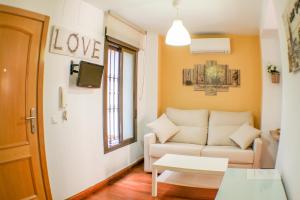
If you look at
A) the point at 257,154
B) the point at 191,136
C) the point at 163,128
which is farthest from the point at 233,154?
the point at 163,128

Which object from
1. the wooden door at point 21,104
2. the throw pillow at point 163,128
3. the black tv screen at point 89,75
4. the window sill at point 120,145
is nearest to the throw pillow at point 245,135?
the throw pillow at point 163,128

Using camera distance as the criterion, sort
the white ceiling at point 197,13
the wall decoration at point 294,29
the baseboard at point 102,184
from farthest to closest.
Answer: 1. the white ceiling at point 197,13
2. the baseboard at point 102,184
3. the wall decoration at point 294,29

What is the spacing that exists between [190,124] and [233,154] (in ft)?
3.24

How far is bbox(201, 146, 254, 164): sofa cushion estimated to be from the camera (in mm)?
3673

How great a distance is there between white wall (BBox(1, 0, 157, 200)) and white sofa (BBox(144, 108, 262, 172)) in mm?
611

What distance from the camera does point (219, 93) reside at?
4.81 m

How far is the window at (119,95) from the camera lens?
3.79 m

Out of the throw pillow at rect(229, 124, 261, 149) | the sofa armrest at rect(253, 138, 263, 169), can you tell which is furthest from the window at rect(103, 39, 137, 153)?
the sofa armrest at rect(253, 138, 263, 169)

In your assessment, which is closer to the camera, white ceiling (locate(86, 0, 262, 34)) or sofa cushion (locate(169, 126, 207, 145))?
white ceiling (locate(86, 0, 262, 34))

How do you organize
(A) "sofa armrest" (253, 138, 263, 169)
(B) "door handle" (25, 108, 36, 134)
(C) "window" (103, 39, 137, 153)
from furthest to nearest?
(C) "window" (103, 39, 137, 153) < (A) "sofa armrest" (253, 138, 263, 169) < (B) "door handle" (25, 108, 36, 134)

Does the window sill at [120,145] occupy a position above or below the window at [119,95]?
below

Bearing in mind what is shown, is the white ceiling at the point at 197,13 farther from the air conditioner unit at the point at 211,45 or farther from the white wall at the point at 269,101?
the white wall at the point at 269,101

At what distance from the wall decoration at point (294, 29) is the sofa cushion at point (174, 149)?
8.26 ft

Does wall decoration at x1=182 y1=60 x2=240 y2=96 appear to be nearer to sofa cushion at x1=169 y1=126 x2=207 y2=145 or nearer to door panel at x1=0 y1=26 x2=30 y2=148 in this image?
sofa cushion at x1=169 y1=126 x2=207 y2=145
